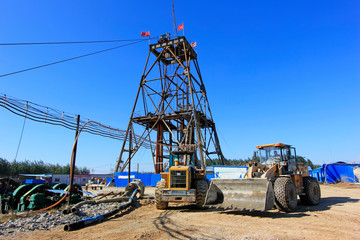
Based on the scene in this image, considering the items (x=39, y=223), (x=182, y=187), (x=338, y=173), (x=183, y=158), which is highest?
(x=183, y=158)

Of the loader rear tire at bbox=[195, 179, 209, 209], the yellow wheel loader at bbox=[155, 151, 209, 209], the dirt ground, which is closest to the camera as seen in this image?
the dirt ground


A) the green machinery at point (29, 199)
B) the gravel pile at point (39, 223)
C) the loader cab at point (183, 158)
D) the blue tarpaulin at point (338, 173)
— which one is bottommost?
the gravel pile at point (39, 223)

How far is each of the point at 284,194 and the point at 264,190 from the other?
1.04 metres

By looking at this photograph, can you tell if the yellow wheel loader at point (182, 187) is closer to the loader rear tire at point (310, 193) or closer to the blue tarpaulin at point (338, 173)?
the loader rear tire at point (310, 193)

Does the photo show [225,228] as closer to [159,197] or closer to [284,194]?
[284,194]

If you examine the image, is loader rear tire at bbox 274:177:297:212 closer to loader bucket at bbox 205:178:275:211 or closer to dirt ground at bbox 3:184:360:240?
dirt ground at bbox 3:184:360:240

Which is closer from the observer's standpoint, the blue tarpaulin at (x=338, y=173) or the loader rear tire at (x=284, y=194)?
the loader rear tire at (x=284, y=194)

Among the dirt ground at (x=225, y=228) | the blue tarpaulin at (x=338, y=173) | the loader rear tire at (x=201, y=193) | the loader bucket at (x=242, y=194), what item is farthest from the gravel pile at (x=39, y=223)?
the blue tarpaulin at (x=338, y=173)

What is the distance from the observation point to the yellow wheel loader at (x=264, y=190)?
8672 millimetres

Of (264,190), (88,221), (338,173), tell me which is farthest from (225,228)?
(338,173)

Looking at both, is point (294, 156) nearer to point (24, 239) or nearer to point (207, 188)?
point (207, 188)

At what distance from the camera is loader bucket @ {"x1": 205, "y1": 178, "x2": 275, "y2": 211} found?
8.45 meters

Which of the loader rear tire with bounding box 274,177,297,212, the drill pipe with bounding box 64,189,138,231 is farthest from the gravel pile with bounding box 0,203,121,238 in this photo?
the loader rear tire with bounding box 274,177,297,212

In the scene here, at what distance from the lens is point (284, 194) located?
9.07 m
